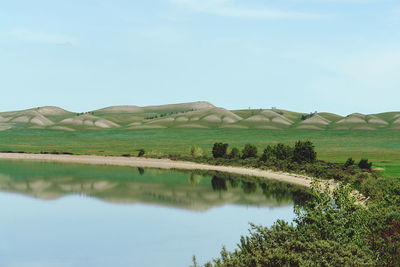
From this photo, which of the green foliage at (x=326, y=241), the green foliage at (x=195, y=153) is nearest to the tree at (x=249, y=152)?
the green foliage at (x=195, y=153)

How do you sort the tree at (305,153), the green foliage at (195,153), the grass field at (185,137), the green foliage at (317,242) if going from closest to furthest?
the green foliage at (317,242) < the tree at (305,153) < the green foliage at (195,153) < the grass field at (185,137)

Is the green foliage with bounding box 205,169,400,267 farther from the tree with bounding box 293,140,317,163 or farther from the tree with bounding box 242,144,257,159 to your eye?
the tree with bounding box 242,144,257,159

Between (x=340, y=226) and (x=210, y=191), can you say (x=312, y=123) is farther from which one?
(x=340, y=226)

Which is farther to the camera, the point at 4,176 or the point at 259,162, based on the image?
the point at 259,162

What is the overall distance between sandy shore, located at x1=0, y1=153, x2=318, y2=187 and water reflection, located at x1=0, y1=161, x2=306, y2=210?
4422 mm

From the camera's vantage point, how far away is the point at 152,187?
5491 centimetres

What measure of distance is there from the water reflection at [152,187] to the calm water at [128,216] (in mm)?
113

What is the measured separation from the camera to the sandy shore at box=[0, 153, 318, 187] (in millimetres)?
62075

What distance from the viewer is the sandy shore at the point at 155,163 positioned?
204 feet

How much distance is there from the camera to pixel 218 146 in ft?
287

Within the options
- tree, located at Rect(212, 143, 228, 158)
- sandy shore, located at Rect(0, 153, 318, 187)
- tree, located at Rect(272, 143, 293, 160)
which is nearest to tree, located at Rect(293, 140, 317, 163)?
tree, located at Rect(272, 143, 293, 160)

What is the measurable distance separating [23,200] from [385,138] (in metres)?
132

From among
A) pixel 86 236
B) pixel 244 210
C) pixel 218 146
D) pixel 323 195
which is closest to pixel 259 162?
pixel 218 146

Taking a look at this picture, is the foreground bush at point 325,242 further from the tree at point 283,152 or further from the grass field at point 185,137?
the grass field at point 185,137
